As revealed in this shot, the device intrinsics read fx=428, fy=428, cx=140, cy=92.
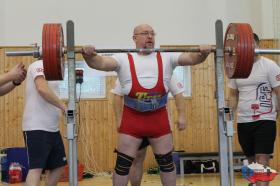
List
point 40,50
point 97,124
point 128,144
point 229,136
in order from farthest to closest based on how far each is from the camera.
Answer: point 97,124
point 128,144
point 40,50
point 229,136

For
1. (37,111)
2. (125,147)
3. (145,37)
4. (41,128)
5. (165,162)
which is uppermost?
(145,37)

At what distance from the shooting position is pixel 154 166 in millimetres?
6742

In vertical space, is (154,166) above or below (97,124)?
below

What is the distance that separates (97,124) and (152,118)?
377cm

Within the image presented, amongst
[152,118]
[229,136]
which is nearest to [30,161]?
[152,118]

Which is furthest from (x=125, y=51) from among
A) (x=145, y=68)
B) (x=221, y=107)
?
(x=221, y=107)

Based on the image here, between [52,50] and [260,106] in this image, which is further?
[260,106]

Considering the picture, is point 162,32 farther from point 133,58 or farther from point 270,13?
point 133,58

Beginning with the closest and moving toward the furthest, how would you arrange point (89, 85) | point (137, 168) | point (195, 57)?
point (195, 57) < point (137, 168) < point (89, 85)

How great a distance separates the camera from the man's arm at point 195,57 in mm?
2752

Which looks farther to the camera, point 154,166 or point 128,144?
point 154,166

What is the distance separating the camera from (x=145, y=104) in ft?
9.68

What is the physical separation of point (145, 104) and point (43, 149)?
818mm

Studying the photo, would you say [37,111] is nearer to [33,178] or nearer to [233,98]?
[33,178]
